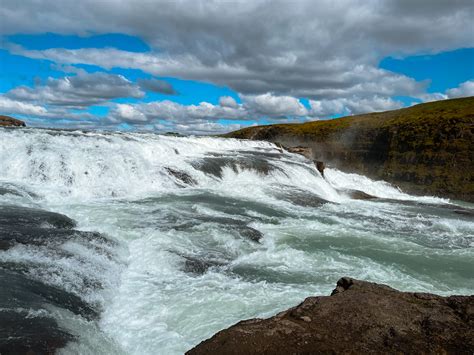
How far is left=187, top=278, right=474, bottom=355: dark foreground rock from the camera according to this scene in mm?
4680

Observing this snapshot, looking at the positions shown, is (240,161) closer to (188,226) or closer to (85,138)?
(85,138)

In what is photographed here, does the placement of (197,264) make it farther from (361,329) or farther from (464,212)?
(464,212)

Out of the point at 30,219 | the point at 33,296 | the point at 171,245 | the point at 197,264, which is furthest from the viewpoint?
the point at 30,219

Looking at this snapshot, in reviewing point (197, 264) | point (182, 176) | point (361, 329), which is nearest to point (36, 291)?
point (197, 264)

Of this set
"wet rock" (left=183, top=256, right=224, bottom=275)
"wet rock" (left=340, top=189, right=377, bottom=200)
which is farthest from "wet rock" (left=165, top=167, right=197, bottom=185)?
"wet rock" (left=340, top=189, right=377, bottom=200)

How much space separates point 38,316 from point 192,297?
11.3ft

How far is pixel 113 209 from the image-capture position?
16453 millimetres

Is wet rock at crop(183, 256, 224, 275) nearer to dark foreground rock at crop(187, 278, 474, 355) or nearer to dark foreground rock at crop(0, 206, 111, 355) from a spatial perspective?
dark foreground rock at crop(0, 206, 111, 355)

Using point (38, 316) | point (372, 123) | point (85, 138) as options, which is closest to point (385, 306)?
point (38, 316)

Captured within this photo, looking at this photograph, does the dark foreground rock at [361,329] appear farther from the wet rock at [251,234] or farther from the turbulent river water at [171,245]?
the wet rock at [251,234]

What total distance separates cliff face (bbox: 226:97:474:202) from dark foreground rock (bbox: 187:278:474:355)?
44062mm

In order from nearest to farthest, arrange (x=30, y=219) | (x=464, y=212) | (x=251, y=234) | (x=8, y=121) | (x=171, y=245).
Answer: (x=171, y=245), (x=30, y=219), (x=251, y=234), (x=464, y=212), (x=8, y=121)

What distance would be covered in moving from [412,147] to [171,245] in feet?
159

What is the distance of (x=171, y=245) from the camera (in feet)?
39.6
